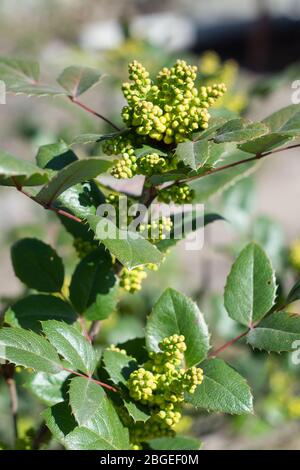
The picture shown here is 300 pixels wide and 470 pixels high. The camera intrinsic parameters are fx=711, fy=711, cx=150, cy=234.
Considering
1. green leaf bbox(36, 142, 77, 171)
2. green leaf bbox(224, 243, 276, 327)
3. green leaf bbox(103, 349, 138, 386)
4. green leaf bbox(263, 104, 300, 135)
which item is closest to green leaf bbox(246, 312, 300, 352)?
green leaf bbox(224, 243, 276, 327)

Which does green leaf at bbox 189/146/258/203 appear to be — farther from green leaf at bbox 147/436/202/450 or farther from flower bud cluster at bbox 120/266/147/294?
green leaf at bbox 147/436/202/450

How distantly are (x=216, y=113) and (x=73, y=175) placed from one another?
43 cm

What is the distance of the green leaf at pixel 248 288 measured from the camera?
3.92ft

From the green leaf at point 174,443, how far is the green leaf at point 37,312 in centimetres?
26

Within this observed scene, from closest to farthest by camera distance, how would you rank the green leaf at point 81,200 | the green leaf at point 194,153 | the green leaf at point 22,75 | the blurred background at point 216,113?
the green leaf at point 194,153 → the green leaf at point 81,200 → the green leaf at point 22,75 → the blurred background at point 216,113

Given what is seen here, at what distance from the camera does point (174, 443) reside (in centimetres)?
125

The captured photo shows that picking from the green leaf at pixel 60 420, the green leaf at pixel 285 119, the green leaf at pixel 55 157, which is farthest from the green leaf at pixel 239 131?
the green leaf at pixel 60 420

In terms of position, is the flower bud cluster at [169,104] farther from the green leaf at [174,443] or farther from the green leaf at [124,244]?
the green leaf at [174,443]

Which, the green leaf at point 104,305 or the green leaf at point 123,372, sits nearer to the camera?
the green leaf at point 123,372

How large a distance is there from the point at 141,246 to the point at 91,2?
974 cm

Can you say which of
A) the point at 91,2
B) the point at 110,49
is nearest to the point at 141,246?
the point at 110,49

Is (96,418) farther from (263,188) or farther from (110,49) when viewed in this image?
(263,188)

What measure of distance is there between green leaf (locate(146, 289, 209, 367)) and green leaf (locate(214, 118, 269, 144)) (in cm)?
29
